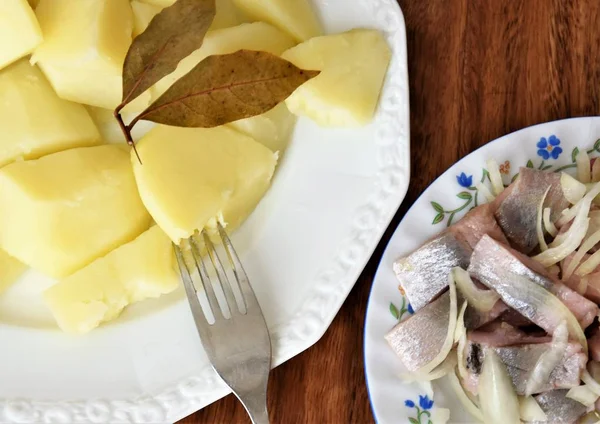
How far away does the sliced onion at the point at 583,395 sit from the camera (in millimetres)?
1216

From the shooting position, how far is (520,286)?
4.06 ft

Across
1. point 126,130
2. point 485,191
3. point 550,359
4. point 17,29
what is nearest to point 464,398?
point 550,359

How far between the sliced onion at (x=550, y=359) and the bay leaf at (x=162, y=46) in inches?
33.9

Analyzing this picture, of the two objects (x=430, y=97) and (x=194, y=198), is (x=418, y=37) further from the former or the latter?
(x=194, y=198)

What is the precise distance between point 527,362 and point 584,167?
42 cm

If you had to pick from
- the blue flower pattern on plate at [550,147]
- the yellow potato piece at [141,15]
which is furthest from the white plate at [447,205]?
the yellow potato piece at [141,15]

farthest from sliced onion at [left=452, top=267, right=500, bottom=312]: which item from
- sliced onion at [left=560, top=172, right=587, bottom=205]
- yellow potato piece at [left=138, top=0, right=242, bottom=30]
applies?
yellow potato piece at [left=138, top=0, right=242, bottom=30]

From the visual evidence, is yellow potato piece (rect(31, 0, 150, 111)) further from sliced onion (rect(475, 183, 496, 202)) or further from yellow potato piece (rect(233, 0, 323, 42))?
sliced onion (rect(475, 183, 496, 202))

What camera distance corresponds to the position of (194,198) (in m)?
1.31

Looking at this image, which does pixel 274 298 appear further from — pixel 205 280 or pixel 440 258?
pixel 440 258

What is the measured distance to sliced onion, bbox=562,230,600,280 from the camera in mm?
1261

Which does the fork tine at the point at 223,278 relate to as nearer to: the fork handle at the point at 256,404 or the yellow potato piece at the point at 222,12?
the fork handle at the point at 256,404

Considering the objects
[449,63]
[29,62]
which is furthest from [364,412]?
[29,62]

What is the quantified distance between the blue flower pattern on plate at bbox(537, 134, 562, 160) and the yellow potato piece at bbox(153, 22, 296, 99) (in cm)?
58
